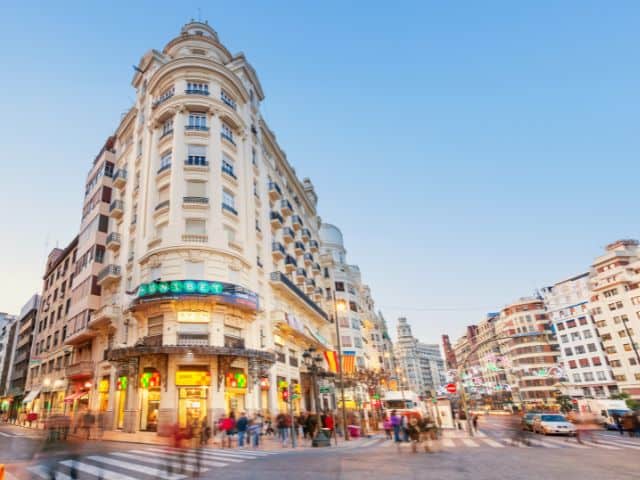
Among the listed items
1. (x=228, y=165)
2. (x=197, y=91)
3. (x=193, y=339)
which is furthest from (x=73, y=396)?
(x=197, y=91)

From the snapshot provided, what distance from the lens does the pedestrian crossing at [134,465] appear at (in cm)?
958

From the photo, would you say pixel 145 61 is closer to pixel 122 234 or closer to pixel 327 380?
pixel 122 234

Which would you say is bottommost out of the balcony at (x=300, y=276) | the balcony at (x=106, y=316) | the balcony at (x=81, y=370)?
the balcony at (x=81, y=370)

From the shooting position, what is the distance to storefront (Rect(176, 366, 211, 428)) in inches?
862

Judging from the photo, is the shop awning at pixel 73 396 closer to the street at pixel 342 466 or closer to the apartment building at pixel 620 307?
the street at pixel 342 466

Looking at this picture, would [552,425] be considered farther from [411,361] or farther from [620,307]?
[411,361]

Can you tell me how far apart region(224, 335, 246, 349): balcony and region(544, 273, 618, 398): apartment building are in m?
71.4

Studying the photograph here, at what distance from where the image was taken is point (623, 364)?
6406cm

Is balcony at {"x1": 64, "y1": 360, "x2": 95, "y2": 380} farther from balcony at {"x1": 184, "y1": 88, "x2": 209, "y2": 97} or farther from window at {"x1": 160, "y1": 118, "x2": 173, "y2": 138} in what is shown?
balcony at {"x1": 184, "y1": 88, "x2": 209, "y2": 97}

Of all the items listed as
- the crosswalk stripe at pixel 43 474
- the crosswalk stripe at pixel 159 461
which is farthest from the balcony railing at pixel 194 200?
the crosswalk stripe at pixel 43 474

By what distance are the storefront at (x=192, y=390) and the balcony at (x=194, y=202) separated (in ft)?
34.8

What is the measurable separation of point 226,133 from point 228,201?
6.21 meters

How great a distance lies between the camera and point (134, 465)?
11797 mm

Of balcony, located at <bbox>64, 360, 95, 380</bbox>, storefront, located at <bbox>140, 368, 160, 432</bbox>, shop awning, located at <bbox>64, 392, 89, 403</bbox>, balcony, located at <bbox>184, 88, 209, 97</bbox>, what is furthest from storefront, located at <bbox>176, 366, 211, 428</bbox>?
balcony, located at <bbox>184, 88, 209, 97</bbox>
